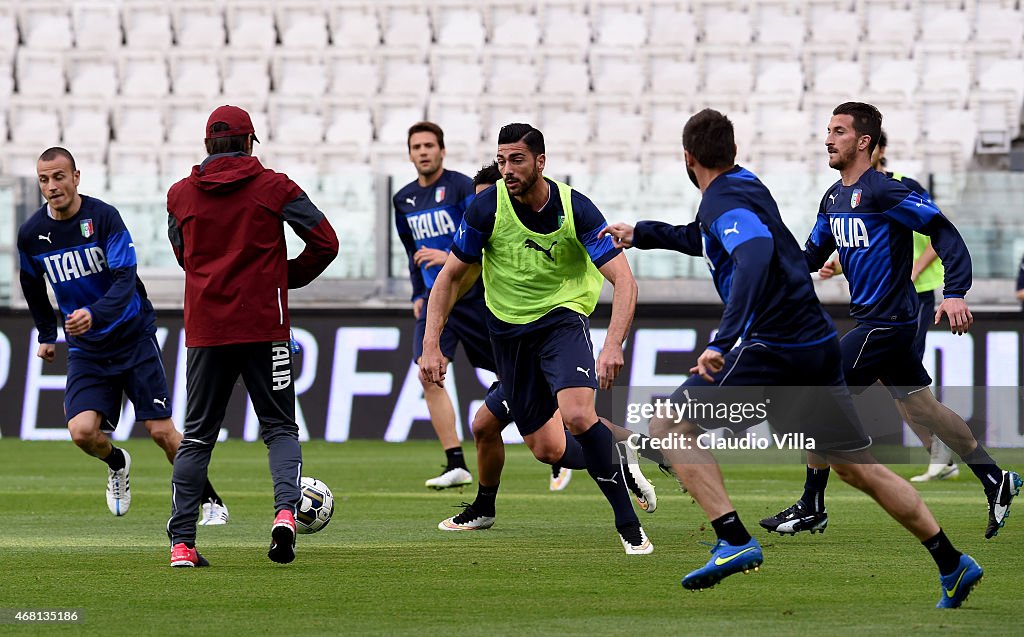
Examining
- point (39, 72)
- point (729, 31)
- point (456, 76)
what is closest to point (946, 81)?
point (729, 31)

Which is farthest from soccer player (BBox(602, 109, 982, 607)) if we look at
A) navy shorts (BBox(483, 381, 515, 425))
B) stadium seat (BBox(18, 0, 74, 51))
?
stadium seat (BBox(18, 0, 74, 51))

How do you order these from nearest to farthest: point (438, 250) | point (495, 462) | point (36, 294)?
point (495, 462)
point (36, 294)
point (438, 250)

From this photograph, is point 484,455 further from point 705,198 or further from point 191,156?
point 191,156

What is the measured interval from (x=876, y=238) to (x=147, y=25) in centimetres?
1851

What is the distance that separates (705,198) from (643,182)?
435 inches

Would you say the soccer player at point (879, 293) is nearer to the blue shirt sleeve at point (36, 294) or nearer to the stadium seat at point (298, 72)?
the blue shirt sleeve at point (36, 294)

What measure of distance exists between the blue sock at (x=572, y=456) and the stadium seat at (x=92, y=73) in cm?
1682

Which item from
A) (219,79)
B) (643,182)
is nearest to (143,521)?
(643,182)

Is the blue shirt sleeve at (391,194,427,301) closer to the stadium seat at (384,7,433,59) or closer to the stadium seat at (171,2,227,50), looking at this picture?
the stadium seat at (384,7,433,59)

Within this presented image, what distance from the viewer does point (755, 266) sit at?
6328mm

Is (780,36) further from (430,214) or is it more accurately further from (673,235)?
(673,235)

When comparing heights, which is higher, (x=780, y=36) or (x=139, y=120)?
(x=780, y=36)

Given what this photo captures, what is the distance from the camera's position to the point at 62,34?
25516 millimetres

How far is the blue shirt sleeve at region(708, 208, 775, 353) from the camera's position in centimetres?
630
